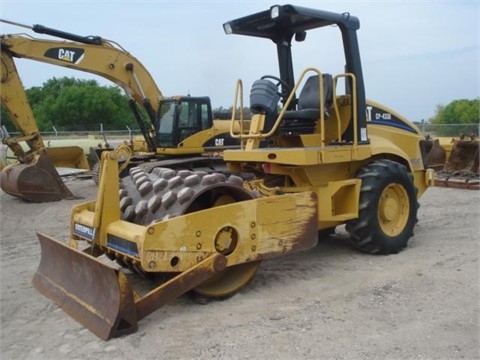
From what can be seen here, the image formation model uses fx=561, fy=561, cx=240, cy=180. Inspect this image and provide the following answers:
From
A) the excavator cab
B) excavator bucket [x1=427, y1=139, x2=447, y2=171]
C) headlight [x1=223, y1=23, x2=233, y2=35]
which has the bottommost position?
excavator bucket [x1=427, y1=139, x2=447, y2=171]

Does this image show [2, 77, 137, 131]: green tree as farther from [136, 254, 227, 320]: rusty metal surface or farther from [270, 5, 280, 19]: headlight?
[136, 254, 227, 320]: rusty metal surface

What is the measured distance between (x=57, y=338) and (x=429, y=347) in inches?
105

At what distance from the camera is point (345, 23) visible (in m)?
6.06

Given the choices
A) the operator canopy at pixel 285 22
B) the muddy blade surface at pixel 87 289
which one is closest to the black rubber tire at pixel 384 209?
the operator canopy at pixel 285 22

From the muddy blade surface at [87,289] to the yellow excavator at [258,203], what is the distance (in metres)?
0.01

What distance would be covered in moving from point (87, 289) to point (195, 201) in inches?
46.1

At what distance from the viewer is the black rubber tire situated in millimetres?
6059

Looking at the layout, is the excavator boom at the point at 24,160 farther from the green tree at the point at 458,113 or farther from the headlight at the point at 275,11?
the green tree at the point at 458,113

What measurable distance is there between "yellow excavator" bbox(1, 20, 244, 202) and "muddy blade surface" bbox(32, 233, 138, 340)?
591 cm

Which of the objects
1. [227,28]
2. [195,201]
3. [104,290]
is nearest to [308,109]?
[227,28]

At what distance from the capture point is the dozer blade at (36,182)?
470 inches

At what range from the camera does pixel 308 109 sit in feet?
20.6

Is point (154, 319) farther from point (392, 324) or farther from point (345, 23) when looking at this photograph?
point (345, 23)

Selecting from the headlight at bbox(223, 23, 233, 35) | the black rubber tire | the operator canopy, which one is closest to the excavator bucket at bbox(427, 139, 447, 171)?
the black rubber tire
